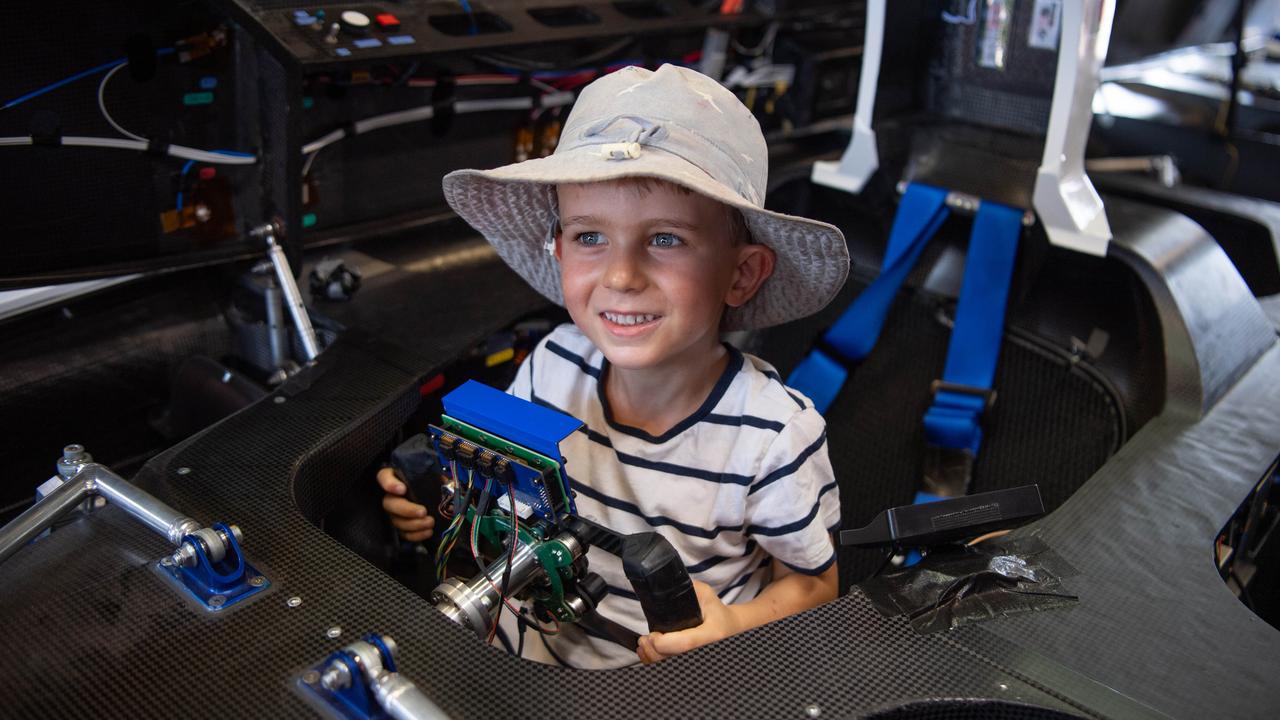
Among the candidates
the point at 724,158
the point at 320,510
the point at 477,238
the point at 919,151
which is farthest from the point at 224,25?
the point at 919,151

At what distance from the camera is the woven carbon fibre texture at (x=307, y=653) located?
866mm

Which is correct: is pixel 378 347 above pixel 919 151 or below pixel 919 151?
below

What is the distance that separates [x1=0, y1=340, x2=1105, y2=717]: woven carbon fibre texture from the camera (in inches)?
34.1

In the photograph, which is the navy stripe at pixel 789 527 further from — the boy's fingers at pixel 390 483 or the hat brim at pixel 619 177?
the boy's fingers at pixel 390 483

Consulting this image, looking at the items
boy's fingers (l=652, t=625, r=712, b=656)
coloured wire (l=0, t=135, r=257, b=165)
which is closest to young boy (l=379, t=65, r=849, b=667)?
boy's fingers (l=652, t=625, r=712, b=656)

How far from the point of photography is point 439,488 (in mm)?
1176

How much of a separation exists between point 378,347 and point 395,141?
64 cm

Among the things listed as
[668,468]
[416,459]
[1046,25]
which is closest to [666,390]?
[668,468]

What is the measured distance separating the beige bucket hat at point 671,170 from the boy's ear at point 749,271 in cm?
1

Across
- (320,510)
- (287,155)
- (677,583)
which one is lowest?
(320,510)

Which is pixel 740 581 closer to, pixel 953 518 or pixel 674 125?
pixel 953 518

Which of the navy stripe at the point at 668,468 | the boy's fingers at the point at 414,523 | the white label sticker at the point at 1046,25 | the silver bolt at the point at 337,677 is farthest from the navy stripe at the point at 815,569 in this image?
the white label sticker at the point at 1046,25

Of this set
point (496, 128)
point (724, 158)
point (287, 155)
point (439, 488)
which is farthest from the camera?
point (496, 128)

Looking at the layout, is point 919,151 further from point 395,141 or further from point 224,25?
point 224,25
